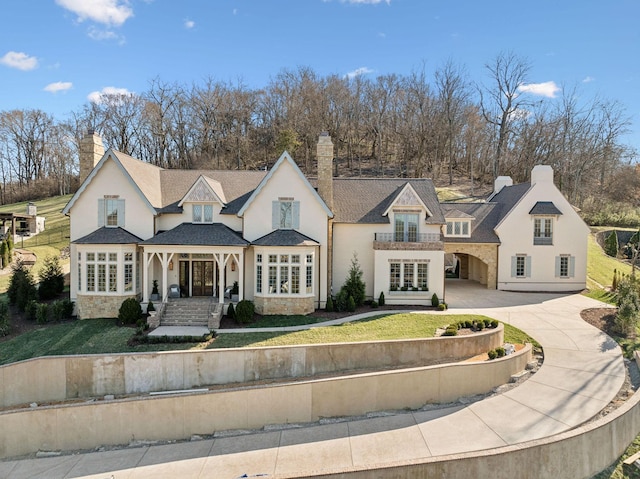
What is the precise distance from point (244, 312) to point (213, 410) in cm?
827

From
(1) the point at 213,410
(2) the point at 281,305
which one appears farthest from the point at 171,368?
(2) the point at 281,305

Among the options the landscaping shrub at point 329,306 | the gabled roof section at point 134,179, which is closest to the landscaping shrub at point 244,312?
the landscaping shrub at point 329,306

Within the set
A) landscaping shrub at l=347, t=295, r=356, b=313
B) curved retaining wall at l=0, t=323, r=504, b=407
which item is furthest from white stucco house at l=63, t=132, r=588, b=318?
curved retaining wall at l=0, t=323, r=504, b=407

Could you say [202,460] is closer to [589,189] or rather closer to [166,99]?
[589,189]

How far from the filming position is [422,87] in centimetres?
5850

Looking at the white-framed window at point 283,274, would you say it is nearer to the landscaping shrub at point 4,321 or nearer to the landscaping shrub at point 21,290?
the landscaping shrub at point 4,321

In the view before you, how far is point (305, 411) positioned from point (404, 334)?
687cm

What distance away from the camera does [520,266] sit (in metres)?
27.7

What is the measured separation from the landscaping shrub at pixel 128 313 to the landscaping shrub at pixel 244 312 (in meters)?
5.08

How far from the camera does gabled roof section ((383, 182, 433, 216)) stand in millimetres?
23406

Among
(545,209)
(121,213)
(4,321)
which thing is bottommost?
(4,321)

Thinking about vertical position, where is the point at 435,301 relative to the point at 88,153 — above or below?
below

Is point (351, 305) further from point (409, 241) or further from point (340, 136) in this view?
point (340, 136)

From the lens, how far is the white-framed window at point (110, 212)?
2192cm
